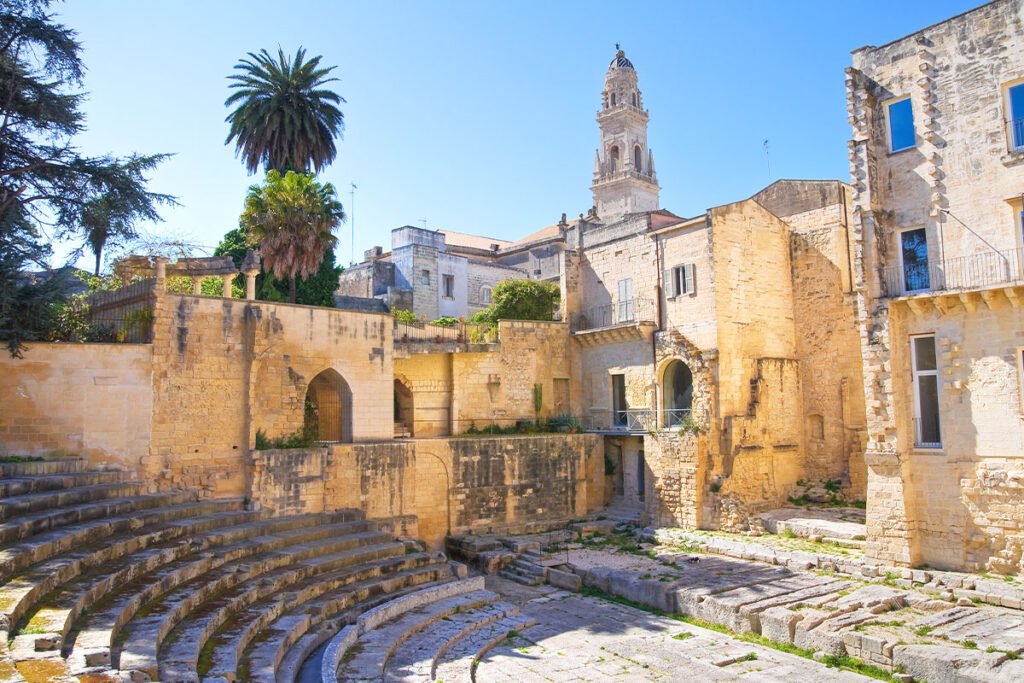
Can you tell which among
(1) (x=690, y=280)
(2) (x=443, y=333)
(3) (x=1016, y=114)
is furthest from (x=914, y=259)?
(2) (x=443, y=333)

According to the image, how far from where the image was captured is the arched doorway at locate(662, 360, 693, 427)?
77.7 feet

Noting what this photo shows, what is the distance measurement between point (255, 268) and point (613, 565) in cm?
1154

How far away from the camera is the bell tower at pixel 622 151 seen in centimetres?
5200

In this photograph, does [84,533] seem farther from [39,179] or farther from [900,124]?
[900,124]

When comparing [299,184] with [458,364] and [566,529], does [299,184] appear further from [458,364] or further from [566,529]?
[566,529]

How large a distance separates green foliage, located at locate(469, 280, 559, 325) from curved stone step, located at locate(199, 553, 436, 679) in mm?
13177

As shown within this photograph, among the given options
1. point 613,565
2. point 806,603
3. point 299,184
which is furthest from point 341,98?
point 806,603

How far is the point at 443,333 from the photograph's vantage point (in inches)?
952

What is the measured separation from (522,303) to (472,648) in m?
17.1

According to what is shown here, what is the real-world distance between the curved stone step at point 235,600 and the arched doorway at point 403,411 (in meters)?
6.99

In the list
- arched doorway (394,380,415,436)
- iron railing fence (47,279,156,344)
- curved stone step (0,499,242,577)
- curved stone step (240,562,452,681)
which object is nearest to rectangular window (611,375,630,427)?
arched doorway (394,380,415,436)

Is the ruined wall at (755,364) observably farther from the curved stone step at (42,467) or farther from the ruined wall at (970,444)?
the curved stone step at (42,467)

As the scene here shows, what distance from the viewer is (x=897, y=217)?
17.0 meters

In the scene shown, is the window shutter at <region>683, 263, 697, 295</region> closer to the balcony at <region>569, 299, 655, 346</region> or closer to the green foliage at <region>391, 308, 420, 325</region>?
the balcony at <region>569, 299, 655, 346</region>
